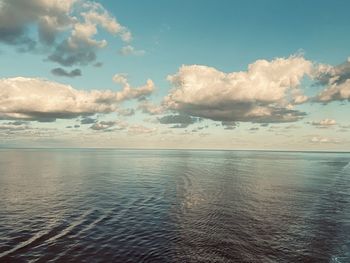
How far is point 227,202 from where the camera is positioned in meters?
55.2

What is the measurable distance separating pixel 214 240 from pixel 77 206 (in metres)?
25.7

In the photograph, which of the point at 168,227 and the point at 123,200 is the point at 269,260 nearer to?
the point at 168,227

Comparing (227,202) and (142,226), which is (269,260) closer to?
(142,226)

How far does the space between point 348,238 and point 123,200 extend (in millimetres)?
35846

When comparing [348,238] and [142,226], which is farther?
[142,226]

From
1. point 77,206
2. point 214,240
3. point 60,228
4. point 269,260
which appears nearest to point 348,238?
point 269,260

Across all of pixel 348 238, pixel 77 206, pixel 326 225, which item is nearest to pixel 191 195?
pixel 77 206

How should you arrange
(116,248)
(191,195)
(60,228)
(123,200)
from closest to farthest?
(116,248) < (60,228) < (123,200) < (191,195)

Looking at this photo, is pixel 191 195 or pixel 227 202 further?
pixel 191 195

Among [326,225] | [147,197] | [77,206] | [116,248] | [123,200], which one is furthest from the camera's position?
[147,197]

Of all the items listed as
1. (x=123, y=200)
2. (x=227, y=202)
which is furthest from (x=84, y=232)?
(x=227, y=202)

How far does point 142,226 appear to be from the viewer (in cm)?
3844

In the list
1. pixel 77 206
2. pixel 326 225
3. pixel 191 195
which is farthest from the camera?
pixel 191 195

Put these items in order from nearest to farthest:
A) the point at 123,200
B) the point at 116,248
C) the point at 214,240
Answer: the point at 116,248, the point at 214,240, the point at 123,200
